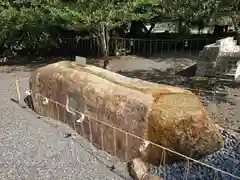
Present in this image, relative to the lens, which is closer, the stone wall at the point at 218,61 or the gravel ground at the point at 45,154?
the gravel ground at the point at 45,154

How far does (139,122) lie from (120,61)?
10.9m

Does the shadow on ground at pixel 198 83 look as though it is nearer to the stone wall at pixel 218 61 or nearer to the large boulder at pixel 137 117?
the stone wall at pixel 218 61

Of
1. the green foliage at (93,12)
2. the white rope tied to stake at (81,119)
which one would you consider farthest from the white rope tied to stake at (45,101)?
the green foliage at (93,12)

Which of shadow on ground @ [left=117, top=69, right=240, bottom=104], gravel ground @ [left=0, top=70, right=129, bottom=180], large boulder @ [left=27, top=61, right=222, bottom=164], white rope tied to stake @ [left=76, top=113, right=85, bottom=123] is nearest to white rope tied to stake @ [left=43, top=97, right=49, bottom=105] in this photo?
gravel ground @ [left=0, top=70, right=129, bottom=180]

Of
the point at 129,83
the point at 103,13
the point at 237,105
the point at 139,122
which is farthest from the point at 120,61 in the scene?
the point at 139,122

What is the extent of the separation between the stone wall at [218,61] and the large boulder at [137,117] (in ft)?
18.3

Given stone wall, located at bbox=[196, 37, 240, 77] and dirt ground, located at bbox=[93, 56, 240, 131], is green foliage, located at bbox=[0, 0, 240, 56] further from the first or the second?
dirt ground, located at bbox=[93, 56, 240, 131]

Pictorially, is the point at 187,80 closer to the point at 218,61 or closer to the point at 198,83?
the point at 198,83

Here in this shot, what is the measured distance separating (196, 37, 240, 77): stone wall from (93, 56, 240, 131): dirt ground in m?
0.37

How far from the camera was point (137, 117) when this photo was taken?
573 cm

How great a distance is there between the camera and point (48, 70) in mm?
8062

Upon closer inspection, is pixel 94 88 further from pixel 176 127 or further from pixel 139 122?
pixel 176 127

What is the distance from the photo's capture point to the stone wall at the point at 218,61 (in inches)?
440

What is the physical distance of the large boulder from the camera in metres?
5.60
